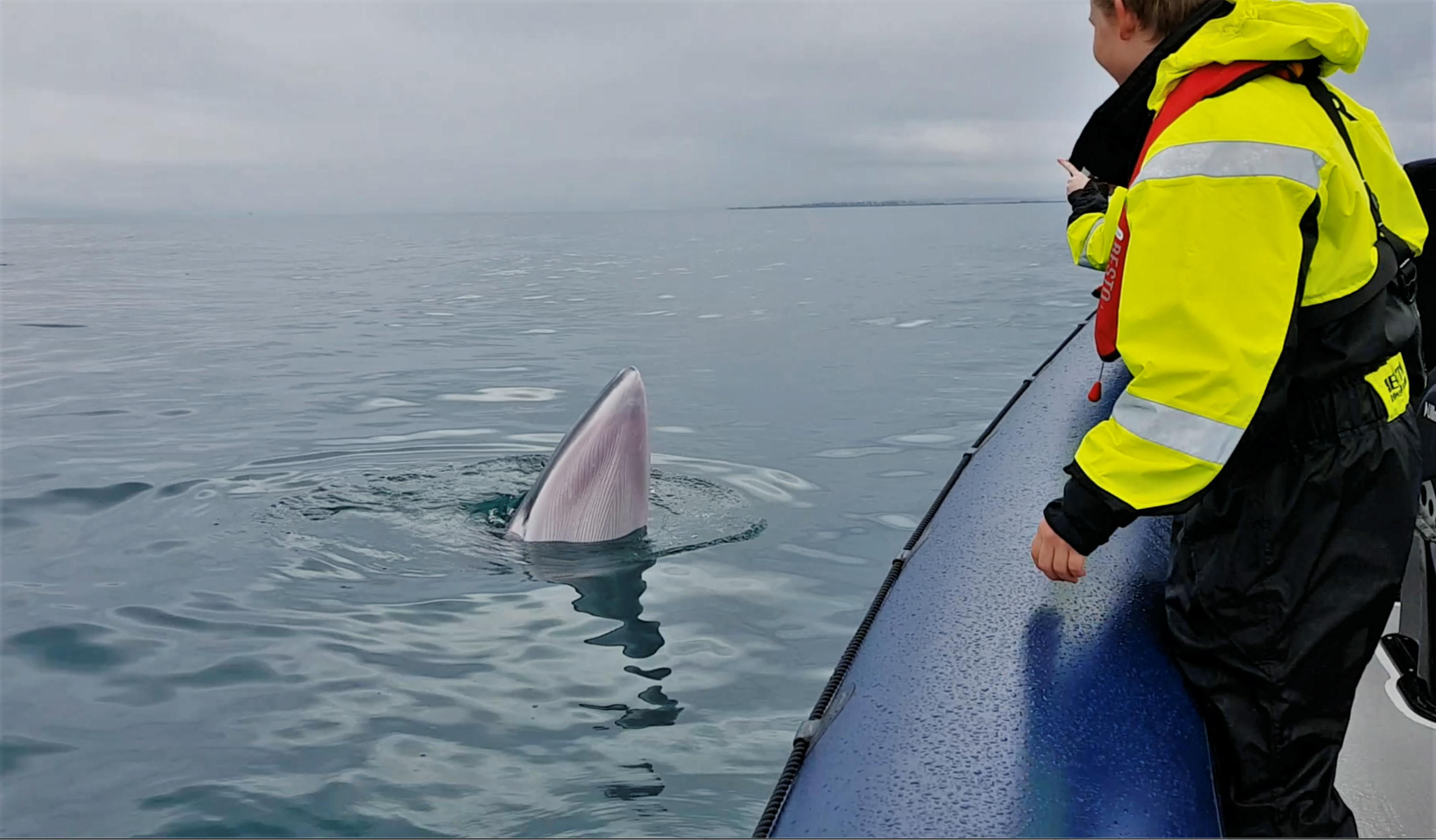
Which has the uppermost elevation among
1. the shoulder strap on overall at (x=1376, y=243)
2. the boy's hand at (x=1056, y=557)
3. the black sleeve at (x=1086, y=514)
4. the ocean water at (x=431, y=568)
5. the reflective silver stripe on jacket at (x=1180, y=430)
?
the shoulder strap on overall at (x=1376, y=243)

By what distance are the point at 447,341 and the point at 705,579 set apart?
1005 cm

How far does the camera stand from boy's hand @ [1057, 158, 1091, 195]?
4.06 m

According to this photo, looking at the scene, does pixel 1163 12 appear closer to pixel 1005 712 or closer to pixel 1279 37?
pixel 1279 37

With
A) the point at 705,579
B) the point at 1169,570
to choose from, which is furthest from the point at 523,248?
the point at 1169,570

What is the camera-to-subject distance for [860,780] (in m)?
2.27

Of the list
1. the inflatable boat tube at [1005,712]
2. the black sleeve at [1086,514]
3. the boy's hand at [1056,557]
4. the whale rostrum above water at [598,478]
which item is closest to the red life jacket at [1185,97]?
the black sleeve at [1086,514]

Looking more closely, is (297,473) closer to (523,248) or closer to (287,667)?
(287,667)

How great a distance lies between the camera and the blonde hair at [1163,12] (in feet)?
8.24

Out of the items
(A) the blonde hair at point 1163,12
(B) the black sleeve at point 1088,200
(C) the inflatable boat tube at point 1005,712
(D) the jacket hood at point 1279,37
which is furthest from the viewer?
(B) the black sleeve at point 1088,200

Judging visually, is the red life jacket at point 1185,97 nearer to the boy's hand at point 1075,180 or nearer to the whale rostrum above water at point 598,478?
the boy's hand at point 1075,180

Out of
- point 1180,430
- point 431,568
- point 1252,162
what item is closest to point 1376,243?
point 1252,162

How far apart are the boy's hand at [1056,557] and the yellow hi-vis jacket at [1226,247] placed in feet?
0.71

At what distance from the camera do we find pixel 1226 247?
221 cm

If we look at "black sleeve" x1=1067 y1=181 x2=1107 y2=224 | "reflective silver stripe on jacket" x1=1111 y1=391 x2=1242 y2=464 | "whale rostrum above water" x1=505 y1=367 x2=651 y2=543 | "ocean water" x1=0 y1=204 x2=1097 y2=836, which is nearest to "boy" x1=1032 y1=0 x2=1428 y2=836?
"reflective silver stripe on jacket" x1=1111 y1=391 x2=1242 y2=464
